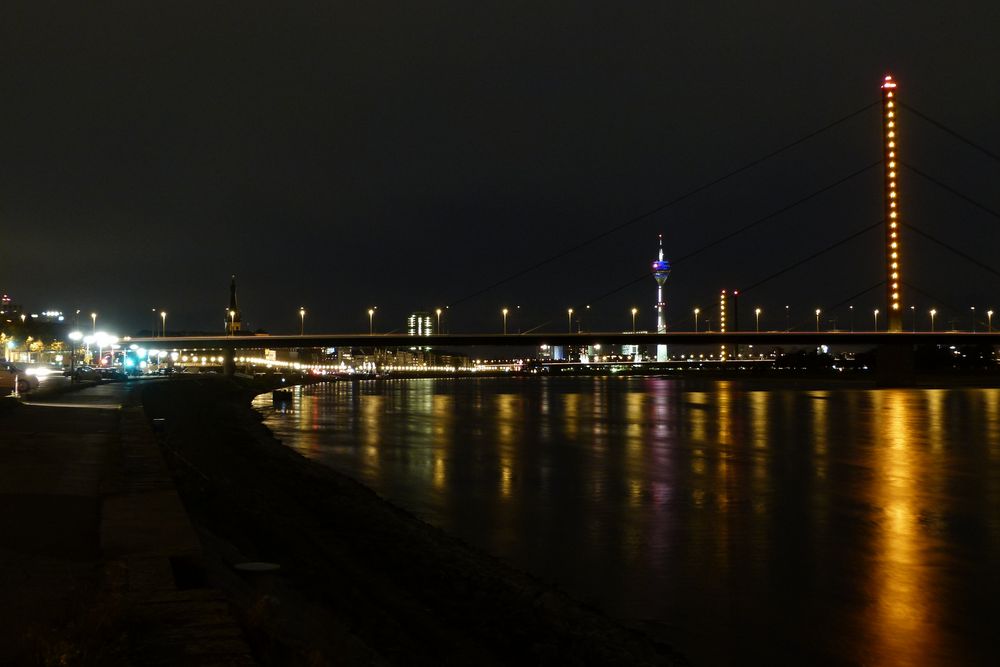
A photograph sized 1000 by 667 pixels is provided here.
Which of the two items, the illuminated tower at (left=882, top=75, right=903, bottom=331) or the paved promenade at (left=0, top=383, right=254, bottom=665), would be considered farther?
the illuminated tower at (left=882, top=75, right=903, bottom=331)

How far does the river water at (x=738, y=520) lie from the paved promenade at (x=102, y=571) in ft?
14.0

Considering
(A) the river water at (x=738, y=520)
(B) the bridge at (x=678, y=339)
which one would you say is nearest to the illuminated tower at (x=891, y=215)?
(B) the bridge at (x=678, y=339)

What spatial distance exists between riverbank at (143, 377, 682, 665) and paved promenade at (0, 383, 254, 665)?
322 mm

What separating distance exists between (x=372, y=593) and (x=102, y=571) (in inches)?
107

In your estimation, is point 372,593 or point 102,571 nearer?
point 102,571

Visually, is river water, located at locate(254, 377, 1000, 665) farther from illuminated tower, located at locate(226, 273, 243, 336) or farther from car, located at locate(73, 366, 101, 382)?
illuminated tower, located at locate(226, 273, 243, 336)

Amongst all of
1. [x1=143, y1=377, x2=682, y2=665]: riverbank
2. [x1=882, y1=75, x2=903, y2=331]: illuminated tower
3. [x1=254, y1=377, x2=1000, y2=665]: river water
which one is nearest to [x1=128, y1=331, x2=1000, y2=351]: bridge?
[x1=882, y1=75, x2=903, y2=331]: illuminated tower

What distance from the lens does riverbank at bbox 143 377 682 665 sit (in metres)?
6.75

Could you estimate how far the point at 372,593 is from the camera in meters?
8.62

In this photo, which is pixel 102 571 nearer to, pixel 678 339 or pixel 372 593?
pixel 372 593

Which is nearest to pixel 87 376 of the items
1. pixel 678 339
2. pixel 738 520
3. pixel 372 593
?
pixel 678 339

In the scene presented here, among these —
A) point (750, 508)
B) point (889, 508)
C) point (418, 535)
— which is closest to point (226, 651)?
point (418, 535)

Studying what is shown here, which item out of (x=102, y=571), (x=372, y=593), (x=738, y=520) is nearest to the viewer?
(x=102, y=571)

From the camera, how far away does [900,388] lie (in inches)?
3157
